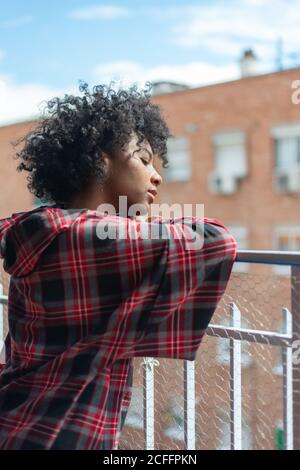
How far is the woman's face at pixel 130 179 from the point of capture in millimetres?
1196

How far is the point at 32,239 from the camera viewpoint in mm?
1085

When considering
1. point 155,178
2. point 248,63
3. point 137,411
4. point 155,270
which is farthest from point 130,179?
point 248,63

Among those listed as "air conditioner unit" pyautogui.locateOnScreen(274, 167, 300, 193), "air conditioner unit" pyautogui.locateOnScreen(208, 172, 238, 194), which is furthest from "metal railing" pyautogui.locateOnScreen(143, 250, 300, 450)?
"air conditioner unit" pyautogui.locateOnScreen(208, 172, 238, 194)

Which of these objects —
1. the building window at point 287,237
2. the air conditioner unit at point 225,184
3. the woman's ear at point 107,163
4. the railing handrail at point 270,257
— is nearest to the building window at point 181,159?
the air conditioner unit at point 225,184

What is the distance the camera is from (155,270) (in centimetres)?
106

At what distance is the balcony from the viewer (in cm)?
139

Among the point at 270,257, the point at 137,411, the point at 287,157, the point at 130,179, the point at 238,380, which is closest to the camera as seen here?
the point at 130,179

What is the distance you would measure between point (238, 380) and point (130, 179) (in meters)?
0.64

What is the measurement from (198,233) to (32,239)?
272mm

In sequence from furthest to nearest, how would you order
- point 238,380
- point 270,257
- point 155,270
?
point 238,380, point 270,257, point 155,270

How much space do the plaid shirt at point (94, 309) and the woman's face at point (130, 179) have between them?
3.8 inches

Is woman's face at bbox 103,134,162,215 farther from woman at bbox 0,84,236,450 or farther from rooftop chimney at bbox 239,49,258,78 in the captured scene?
rooftop chimney at bbox 239,49,258,78

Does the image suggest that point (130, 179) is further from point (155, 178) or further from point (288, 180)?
point (288, 180)

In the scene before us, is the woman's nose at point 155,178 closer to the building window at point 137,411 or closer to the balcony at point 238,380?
the balcony at point 238,380
